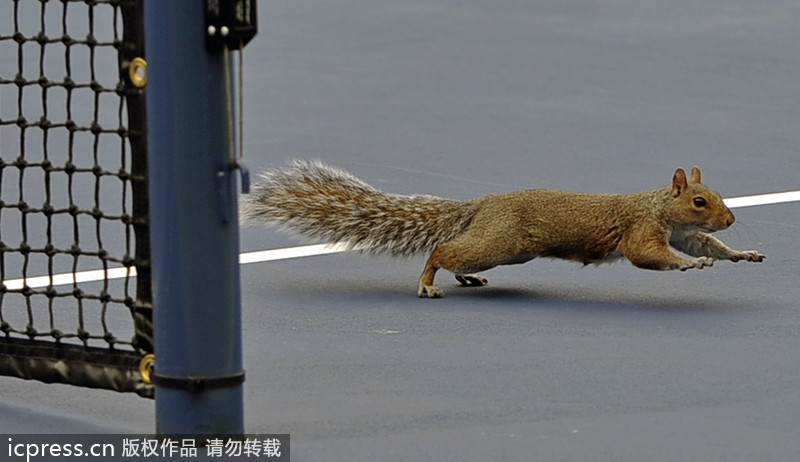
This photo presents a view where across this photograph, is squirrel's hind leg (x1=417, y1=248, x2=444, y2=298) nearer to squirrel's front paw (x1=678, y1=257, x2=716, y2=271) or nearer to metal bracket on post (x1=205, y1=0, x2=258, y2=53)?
squirrel's front paw (x1=678, y1=257, x2=716, y2=271)

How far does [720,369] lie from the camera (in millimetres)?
5312

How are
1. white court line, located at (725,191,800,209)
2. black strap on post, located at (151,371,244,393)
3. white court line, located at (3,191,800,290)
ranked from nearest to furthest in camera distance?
black strap on post, located at (151,371,244,393) → white court line, located at (3,191,800,290) → white court line, located at (725,191,800,209)

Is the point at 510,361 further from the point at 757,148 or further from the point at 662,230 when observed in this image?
the point at 757,148

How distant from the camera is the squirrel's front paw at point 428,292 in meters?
6.53

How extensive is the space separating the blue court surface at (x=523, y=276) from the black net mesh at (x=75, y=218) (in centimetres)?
21

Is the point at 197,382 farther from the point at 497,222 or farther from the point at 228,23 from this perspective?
the point at 497,222

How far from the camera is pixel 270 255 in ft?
24.1

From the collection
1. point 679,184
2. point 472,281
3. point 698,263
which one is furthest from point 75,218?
point 679,184

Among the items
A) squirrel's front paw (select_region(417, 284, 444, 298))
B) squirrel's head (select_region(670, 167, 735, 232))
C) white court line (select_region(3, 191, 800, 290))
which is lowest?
squirrel's front paw (select_region(417, 284, 444, 298))

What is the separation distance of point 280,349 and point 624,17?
9019mm

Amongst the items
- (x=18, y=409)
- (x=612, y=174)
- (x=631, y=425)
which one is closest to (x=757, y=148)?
(x=612, y=174)

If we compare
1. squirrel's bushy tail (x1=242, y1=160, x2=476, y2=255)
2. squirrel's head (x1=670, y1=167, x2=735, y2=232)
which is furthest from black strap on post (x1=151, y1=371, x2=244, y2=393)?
squirrel's head (x1=670, y1=167, x2=735, y2=232)

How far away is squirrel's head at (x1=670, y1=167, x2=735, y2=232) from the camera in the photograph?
6.47 metres

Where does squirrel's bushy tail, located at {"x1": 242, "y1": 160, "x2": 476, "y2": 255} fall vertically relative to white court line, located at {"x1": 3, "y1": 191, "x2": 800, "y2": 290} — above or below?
above
